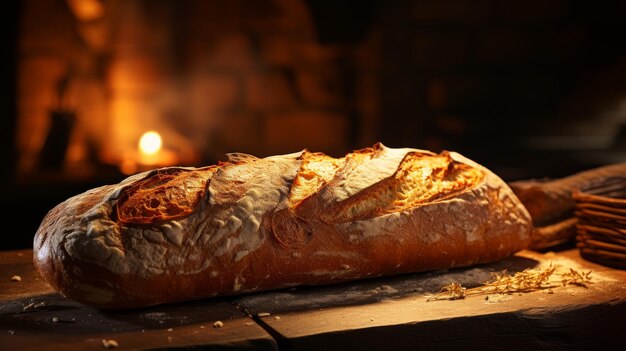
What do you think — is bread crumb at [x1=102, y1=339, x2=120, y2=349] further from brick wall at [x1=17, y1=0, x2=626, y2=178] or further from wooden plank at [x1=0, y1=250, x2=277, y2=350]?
brick wall at [x1=17, y1=0, x2=626, y2=178]

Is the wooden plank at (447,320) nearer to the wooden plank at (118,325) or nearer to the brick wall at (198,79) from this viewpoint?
the wooden plank at (118,325)

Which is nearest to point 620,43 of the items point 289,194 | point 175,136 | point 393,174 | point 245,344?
point 175,136

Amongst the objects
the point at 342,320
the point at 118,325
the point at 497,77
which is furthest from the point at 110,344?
the point at 497,77

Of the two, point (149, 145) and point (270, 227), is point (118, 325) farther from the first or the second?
point (149, 145)

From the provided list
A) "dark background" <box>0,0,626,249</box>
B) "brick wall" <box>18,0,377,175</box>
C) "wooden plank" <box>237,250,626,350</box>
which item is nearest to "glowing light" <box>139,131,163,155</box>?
"brick wall" <box>18,0,377,175</box>

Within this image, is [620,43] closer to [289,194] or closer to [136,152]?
[136,152]

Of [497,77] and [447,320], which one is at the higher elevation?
[497,77]

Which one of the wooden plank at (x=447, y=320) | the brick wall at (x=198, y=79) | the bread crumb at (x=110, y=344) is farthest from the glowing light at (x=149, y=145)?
the bread crumb at (x=110, y=344)
